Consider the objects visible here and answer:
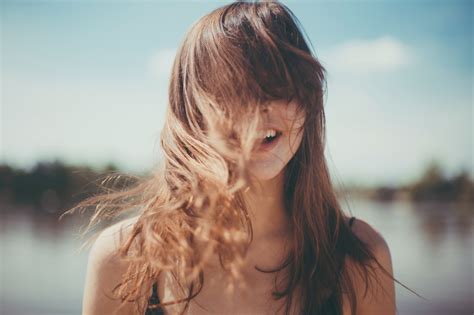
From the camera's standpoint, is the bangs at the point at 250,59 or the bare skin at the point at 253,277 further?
the bare skin at the point at 253,277

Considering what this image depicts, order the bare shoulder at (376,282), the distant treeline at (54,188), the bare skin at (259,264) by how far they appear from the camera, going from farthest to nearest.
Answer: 1. the distant treeline at (54,188)
2. the bare shoulder at (376,282)
3. the bare skin at (259,264)

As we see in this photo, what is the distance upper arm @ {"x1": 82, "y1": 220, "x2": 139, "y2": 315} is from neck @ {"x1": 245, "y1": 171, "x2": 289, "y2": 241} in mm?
610

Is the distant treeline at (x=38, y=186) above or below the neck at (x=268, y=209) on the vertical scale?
below

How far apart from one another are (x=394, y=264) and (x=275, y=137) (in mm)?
5730

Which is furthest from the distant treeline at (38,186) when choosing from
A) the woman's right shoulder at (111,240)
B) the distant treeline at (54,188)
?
the woman's right shoulder at (111,240)

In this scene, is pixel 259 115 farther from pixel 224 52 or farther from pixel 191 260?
pixel 191 260

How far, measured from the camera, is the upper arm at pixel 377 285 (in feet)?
5.57

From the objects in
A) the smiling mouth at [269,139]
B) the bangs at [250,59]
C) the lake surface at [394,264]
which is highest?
the bangs at [250,59]

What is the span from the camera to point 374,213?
10.5 metres

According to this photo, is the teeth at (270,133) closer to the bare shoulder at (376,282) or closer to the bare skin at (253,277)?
the bare skin at (253,277)

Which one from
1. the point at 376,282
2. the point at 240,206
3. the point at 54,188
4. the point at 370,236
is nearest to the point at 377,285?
the point at 376,282

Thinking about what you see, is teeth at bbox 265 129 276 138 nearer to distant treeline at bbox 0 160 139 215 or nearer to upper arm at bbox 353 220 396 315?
upper arm at bbox 353 220 396 315

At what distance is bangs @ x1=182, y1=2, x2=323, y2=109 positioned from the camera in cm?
A: 144

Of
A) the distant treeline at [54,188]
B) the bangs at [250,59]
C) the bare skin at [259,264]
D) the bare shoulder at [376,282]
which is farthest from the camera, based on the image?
the distant treeline at [54,188]
